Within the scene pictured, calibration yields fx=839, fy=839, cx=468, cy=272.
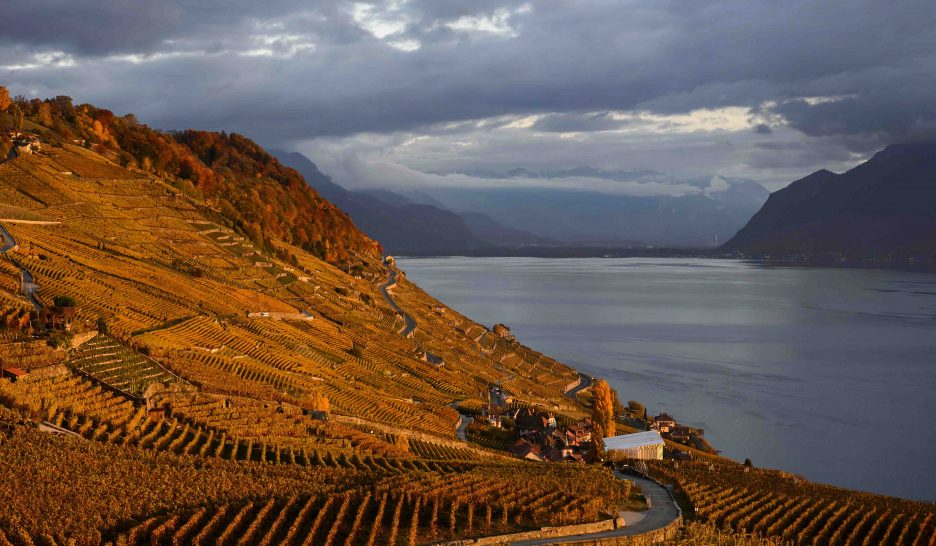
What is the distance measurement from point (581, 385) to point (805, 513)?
4277cm

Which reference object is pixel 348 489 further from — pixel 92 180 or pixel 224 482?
pixel 92 180

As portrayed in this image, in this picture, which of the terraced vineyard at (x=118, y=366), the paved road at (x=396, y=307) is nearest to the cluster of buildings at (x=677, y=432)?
the paved road at (x=396, y=307)

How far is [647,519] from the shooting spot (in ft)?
78.3

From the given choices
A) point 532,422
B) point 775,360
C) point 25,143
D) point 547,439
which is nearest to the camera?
point 547,439

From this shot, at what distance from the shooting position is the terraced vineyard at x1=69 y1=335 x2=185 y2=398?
93.1 ft

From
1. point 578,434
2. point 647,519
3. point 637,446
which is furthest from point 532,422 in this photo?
point 647,519

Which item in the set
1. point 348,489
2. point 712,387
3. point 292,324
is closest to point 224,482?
point 348,489

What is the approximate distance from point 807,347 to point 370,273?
52502 millimetres

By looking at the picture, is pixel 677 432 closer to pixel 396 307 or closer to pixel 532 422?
pixel 532 422

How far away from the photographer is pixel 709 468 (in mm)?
37781

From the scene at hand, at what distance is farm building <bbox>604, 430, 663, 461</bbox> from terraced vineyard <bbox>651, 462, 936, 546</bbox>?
26.6 ft

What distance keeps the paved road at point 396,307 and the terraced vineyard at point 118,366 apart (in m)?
41.1

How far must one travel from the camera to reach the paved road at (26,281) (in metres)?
34.8

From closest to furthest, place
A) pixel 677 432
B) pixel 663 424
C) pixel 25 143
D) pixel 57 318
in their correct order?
pixel 57 318 < pixel 677 432 < pixel 663 424 < pixel 25 143
